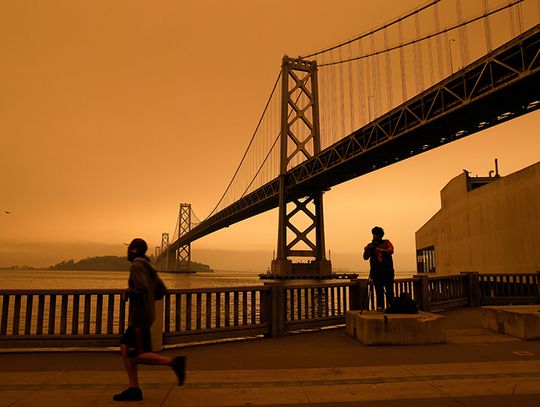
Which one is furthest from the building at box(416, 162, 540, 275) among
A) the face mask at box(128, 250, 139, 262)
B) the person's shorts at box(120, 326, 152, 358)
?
the person's shorts at box(120, 326, 152, 358)

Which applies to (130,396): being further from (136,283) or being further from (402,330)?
(402,330)

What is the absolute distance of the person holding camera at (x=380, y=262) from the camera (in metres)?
8.44

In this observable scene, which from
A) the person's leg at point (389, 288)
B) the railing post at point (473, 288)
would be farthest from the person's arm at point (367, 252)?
the railing post at point (473, 288)

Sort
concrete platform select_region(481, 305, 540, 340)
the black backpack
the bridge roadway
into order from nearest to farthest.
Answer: concrete platform select_region(481, 305, 540, 340) → the black backpack → the bridge roadway

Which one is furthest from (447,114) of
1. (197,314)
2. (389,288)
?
(197,314)

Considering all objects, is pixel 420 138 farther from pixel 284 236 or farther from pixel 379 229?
pixel 379 229

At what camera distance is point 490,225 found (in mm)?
31094

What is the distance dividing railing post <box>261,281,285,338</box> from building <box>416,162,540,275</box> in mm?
21128

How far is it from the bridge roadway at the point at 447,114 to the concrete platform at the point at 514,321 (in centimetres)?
1929

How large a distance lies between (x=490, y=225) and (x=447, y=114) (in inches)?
306

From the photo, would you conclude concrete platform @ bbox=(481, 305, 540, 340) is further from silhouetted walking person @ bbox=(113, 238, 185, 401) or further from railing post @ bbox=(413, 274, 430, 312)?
silhouetted walking person @ bbox=(113, 238, 185, 401)

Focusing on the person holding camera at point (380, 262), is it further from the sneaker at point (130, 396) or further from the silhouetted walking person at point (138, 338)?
the sneaker at point (130, 396)

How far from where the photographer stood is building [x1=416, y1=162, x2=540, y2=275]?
2564 centimetres

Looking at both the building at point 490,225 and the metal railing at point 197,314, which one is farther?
the building at point 490,225
